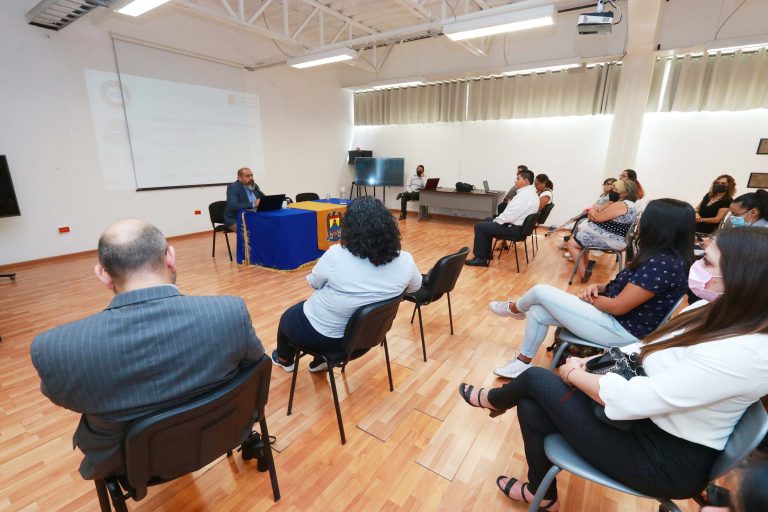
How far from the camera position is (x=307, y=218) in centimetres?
429

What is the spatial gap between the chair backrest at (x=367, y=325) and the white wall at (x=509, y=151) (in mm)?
6417

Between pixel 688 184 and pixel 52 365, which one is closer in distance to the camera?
pixel 52 365

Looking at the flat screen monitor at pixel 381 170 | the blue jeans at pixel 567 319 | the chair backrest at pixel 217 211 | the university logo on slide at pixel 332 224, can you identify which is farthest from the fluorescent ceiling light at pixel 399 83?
the blue jeans at pixel 567 319

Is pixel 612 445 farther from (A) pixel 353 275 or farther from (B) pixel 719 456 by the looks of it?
(A) pixel 353 275

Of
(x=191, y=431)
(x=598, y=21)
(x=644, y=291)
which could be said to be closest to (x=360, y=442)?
(x=191, y=431)

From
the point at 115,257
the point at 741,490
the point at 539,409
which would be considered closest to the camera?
the point at 741,490

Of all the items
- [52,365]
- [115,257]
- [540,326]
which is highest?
[115,257]

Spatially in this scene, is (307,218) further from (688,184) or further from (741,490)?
(688,184)

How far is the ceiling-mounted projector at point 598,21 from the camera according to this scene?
3.43 meters

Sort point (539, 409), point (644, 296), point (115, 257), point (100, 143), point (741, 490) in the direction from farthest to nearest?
point (100, 143) → point (644, 296) → point (539, 409) → point (115, 257) → point (741, 490)

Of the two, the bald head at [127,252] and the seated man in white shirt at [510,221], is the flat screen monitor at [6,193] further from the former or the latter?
the seated man in white shirt at [510,221]

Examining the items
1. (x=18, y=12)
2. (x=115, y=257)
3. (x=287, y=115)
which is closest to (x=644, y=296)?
(x=115, y=257)

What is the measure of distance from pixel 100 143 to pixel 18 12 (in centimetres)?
153

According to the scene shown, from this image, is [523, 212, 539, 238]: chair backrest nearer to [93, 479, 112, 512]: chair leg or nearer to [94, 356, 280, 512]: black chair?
[94, 356, 280, 512]: black chair
